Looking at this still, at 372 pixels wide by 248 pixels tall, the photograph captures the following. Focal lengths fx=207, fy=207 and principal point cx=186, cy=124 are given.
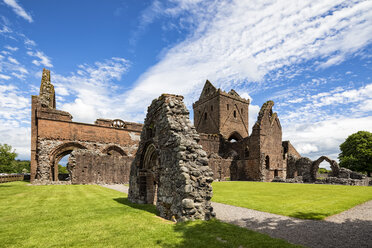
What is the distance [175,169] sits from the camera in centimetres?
714

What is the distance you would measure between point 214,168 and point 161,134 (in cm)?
2006

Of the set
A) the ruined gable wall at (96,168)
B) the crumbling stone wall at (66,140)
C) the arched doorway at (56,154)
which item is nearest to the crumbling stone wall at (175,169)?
the ruined gable wall at (96,168)

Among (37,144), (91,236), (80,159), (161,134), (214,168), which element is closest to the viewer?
(91,236)

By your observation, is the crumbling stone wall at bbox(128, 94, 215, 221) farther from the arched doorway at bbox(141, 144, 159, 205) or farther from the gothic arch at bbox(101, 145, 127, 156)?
the gothic arch at bbox(101, 145, 127, 156)

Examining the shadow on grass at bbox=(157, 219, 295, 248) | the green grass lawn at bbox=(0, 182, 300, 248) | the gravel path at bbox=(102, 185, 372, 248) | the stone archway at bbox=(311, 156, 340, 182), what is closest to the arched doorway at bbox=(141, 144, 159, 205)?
the green grass lawn at bbox=(0, 182, 300, 248)

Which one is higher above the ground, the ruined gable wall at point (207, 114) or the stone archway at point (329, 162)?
the ruined gable wall at point (207, 114)

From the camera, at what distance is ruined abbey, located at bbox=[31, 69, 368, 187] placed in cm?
748

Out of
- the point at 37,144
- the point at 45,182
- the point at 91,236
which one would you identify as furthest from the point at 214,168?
the point at 91,236

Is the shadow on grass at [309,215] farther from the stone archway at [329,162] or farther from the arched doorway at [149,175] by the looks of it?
the stone archway at [329,162]

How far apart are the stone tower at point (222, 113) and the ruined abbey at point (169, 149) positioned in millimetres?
193

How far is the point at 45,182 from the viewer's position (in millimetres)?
21062

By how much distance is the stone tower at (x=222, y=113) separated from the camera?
4050 cm

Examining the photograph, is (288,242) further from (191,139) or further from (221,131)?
(221,131)

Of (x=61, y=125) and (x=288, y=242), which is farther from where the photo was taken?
(x=61, y=125)
